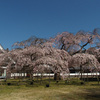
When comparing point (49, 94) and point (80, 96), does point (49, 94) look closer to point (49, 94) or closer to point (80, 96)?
point (49, 94)

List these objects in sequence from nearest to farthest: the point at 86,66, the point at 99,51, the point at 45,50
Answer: the point at 45,50 → the point at 86,66 → the point at 99,51

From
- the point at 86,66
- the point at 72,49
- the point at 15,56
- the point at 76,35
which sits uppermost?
the point at 76,35

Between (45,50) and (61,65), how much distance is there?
2642 millimetres

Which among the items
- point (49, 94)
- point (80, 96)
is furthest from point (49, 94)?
point (80, 96)

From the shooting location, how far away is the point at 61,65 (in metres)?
14.6

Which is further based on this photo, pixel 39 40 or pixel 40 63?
pixel 39 40

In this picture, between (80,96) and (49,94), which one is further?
(49,94)

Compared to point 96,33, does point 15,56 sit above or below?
below

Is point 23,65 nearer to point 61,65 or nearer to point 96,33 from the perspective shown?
point 61,65

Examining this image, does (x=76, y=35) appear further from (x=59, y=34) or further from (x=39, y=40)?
(x=39, y=40)

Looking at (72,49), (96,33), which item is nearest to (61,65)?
(72,49)

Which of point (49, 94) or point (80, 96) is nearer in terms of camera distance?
point (80, 96)

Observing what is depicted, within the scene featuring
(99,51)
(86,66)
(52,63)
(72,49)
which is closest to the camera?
(52,63)

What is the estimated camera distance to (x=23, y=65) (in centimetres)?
1414
